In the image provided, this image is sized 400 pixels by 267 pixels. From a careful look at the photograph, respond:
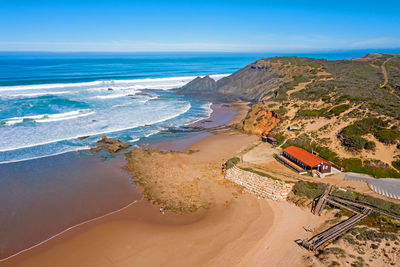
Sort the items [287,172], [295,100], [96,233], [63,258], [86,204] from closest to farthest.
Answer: [63,258] < [96,233] < [86,204] < [287,172] < [295,100]

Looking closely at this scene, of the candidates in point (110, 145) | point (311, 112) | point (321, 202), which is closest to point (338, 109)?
point (311, 112)

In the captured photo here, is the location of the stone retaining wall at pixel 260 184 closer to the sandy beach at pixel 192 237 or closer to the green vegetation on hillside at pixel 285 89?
the sandy beach at pixel 192 237

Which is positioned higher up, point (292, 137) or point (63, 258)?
point (292, 137)

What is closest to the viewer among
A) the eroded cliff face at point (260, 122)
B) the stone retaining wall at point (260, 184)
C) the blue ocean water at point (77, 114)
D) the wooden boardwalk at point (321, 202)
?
the wooden boardwalk at point (321, 202)

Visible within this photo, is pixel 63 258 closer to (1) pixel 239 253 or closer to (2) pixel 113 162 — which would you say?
(1) pixel 239 253

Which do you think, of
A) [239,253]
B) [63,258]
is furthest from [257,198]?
[63,258]

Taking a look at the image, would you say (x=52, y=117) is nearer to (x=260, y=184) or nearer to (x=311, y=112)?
(x=260, y=184)

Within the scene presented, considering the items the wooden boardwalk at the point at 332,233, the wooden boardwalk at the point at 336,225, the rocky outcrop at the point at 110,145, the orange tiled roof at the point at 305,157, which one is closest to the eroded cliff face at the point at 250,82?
the orange tiled roof at the point at 305,157
